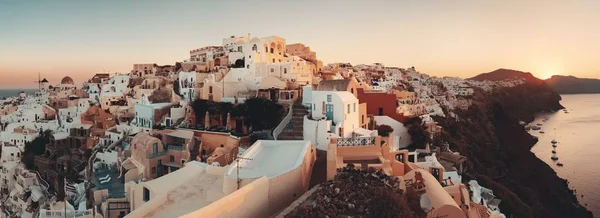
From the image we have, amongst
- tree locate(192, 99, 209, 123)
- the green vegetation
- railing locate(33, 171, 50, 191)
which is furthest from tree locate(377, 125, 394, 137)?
railing locate(33, 171, 50, 191)

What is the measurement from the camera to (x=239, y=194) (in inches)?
251

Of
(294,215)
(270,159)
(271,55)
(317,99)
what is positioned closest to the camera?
(294,215)

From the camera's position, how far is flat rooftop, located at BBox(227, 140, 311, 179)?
7832 millimetres

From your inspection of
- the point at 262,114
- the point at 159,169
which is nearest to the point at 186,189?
the point at 159,169

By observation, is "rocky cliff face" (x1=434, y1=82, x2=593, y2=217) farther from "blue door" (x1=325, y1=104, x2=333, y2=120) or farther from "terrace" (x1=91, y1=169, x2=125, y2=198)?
"terrace" (x1=91, y1=169, x2=125, y2=198)

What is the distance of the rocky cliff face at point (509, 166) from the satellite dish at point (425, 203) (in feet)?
39.0

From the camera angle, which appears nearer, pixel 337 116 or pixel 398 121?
pixel 337 116

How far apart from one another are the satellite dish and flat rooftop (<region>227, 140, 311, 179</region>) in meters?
2.41

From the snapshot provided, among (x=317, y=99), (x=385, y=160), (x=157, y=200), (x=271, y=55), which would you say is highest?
(x=271, y=55)

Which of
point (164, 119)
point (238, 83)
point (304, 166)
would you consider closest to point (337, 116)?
point (304, 166)

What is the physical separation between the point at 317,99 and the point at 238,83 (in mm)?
8362

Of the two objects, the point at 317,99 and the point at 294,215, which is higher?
the point at 317,99

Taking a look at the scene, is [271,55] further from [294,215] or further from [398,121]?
[294,215]

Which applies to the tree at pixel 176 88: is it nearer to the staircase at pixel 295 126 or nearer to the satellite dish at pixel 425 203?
the staircase at pixel 295 126
